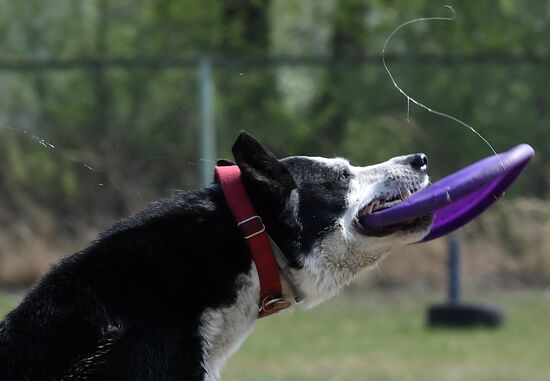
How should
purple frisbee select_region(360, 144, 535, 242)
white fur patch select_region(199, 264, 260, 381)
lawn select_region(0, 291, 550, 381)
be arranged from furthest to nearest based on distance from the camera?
lawn select_region(0, 291, 550, 381) < purple frisbee select_region(360, 144, 535, 242) < white fur patch select_region(199, 264, 260, 381)

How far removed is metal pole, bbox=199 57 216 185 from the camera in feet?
47.3

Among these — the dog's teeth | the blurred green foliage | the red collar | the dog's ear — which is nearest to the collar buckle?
the red collar

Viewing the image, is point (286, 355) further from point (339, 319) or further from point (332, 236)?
point (332, 236)

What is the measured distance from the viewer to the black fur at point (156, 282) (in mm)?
3949

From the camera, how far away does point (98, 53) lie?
18.6 meters

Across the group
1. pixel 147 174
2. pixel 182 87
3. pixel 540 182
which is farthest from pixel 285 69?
pixel 540 182

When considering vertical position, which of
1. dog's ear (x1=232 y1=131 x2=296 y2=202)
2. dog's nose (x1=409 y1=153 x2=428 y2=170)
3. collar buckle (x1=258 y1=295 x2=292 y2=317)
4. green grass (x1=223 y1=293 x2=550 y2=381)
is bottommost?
green grass (x1=223 y1=293 x2=550 y2=381)

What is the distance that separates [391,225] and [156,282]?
3.51 feet

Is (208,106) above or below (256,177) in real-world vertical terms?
below

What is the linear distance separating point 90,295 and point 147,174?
1083 centimetres

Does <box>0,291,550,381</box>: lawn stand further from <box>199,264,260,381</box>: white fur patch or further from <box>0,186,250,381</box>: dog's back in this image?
<box>0,186,250,381</box>: dog's back

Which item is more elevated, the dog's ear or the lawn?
the dog's ear

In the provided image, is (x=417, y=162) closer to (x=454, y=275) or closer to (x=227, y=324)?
(x=227, y=324)

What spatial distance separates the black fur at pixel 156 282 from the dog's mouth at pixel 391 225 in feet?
0.38
